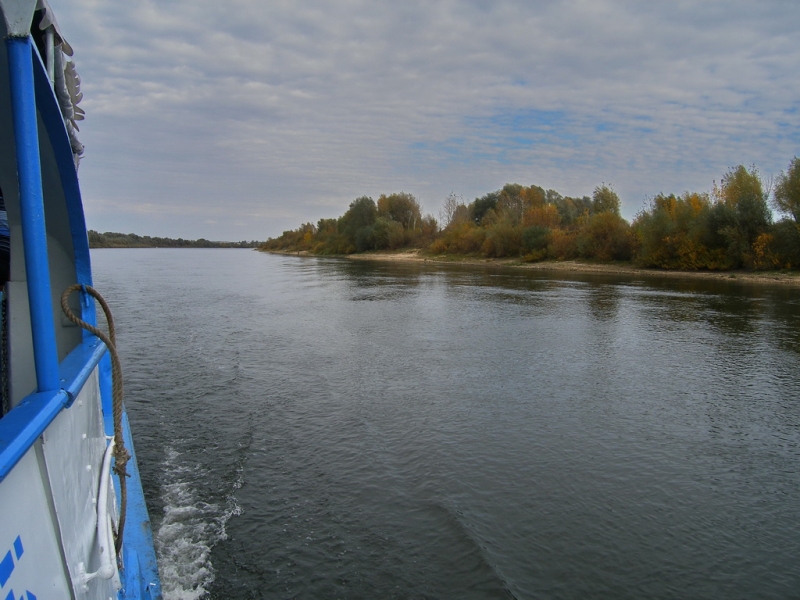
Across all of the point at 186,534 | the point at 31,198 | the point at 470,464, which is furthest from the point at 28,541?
the point at 470,464

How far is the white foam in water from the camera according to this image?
17.1 ft

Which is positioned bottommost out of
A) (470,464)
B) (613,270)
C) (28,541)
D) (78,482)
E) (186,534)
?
(186,534)

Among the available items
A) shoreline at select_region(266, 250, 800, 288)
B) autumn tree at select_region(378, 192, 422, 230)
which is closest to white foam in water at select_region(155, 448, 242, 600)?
shoreline at select_region(266, 250, 800, 288)

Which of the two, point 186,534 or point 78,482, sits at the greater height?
point 78,482

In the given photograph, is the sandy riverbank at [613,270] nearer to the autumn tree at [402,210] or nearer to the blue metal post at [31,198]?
the autumn tree at [402,210]

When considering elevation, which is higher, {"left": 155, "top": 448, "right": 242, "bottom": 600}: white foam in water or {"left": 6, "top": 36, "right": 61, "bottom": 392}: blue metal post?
{"left": 6, "top": 36, "right": 61, "bottom": 392}: blue metal post

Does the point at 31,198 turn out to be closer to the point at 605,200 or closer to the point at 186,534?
the point at 186,534

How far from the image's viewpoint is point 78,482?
125 inches

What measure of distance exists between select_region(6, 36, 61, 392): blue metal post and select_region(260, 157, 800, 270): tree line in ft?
151

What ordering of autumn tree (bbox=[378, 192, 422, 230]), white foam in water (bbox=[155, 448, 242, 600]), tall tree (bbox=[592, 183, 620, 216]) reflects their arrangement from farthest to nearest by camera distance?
autumn tree (bbox=[378, 192, 422, 230])
tall tree (bbox=[592, 183, 620, 216])
white foam in water (bbox=[155, 448, 242, 600])

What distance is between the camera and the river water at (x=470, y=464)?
545 centimetres

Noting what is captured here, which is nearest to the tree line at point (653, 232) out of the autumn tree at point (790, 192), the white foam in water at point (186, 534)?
the autumn tree at point (790, 192)

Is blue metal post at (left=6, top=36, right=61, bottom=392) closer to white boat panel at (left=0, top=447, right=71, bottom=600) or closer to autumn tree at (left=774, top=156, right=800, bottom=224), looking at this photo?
white boat panel at (left=0, top=447, right=71, bottom=600)

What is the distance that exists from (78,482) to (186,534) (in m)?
3.16
